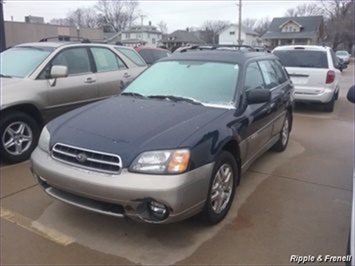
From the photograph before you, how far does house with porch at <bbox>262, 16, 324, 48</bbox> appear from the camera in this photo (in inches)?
2694

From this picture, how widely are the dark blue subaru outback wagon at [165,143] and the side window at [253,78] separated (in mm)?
15

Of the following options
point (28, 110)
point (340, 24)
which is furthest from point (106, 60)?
point (340, 24)

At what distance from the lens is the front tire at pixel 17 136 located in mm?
5039

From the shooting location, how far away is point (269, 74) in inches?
209

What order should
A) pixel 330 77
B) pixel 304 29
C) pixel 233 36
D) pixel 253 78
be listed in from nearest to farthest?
pixel 253 78 < pixel 330 77 < pixel 304 29 < pixel 233 36

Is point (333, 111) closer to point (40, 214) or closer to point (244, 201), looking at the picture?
point (244, 201)

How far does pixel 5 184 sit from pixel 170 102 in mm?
2217

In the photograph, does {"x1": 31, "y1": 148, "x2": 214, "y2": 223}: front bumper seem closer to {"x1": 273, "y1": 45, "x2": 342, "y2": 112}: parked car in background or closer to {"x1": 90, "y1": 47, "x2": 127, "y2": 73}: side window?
{"x1": 90, "y1": 47, "x2": 127, "y2": 73}: side window

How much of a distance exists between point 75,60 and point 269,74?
3042 mm

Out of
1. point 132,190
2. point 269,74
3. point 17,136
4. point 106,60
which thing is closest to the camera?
point 132,190

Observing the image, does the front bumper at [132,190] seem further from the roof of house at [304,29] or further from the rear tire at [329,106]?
the roof of house at [304,29]

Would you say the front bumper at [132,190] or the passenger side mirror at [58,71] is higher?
the passenger side mirror at [58,71]

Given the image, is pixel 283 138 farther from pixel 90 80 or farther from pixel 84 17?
pixel 84 17

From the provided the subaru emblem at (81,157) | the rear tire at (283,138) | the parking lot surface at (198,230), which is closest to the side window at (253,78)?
the parking lot surface at (198,230)
